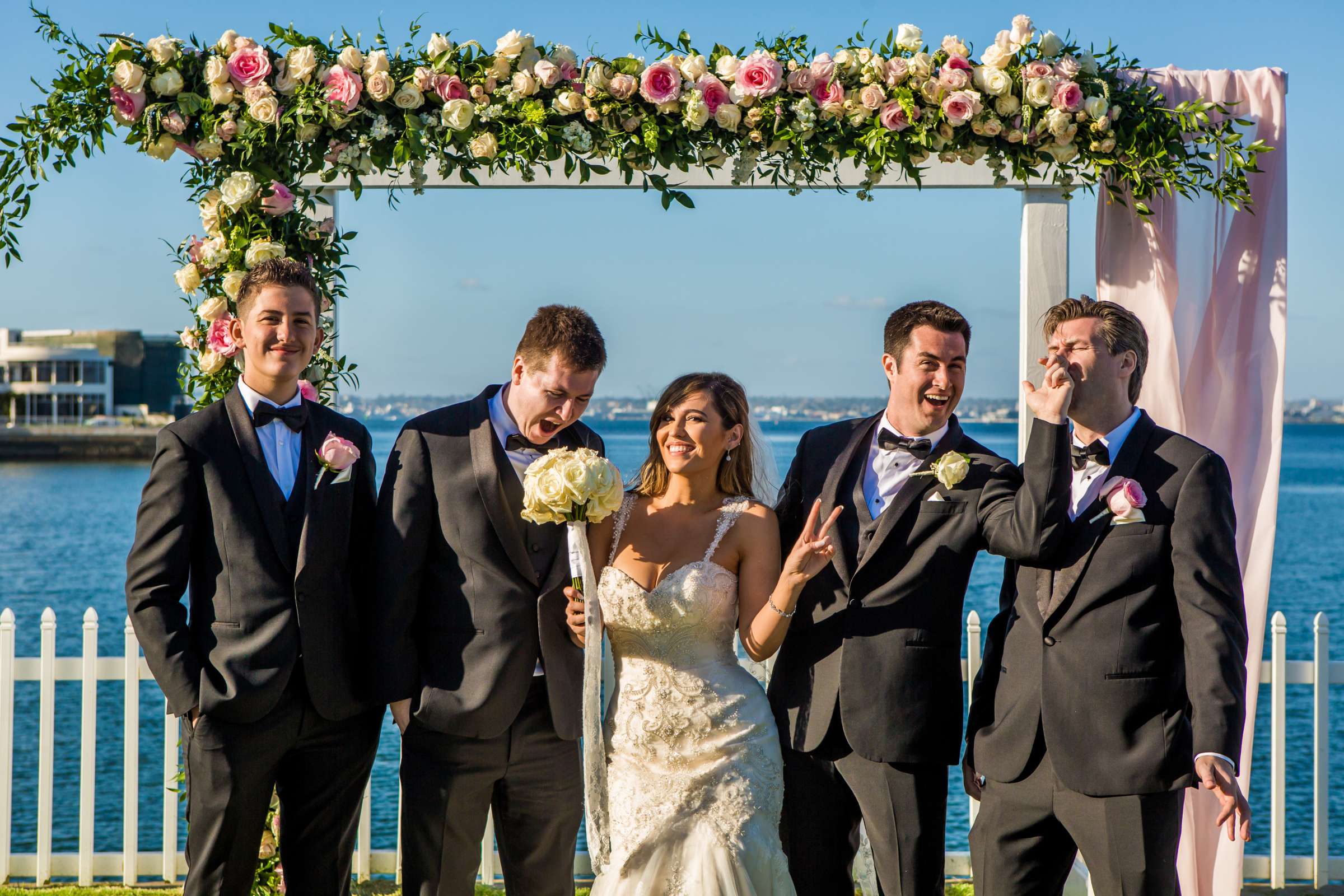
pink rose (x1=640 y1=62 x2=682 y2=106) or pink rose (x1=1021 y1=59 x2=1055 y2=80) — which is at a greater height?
pink rose (x1=1021 y1=59 x2=1055 y2=80)

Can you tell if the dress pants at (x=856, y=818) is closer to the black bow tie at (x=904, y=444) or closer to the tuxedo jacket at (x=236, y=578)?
the black bow tie at (x=904, y=444)

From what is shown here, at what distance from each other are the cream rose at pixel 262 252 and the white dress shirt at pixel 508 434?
1.13 metres

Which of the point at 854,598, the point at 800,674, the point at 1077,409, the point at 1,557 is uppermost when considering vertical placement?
the point at 1077,409

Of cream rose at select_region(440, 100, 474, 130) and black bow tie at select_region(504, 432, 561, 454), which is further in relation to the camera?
cream rose at select_region(440, 100, 474, 130)

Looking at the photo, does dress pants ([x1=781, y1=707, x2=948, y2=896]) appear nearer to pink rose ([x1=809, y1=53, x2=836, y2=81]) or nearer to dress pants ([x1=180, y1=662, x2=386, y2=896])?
dress pants ([x1=180, y1=662, x2=386, y2=896])

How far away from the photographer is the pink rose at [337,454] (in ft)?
11.1

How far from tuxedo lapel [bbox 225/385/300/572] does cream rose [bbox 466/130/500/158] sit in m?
1.33

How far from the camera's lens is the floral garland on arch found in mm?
4117

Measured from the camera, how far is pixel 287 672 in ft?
10.9

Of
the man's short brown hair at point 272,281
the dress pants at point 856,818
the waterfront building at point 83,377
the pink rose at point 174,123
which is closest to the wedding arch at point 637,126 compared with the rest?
the pink rose at point 174,123

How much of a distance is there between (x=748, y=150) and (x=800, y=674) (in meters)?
1.96

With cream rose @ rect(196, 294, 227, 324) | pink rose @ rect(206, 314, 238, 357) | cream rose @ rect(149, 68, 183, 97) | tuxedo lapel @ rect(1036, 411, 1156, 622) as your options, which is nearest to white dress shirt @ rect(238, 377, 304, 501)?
pink rose @ rect(206, 314, 238, 357)

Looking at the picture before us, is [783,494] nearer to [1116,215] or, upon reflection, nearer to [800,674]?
[800,674]

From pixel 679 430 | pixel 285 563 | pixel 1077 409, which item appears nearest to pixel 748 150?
pixel 679 430
